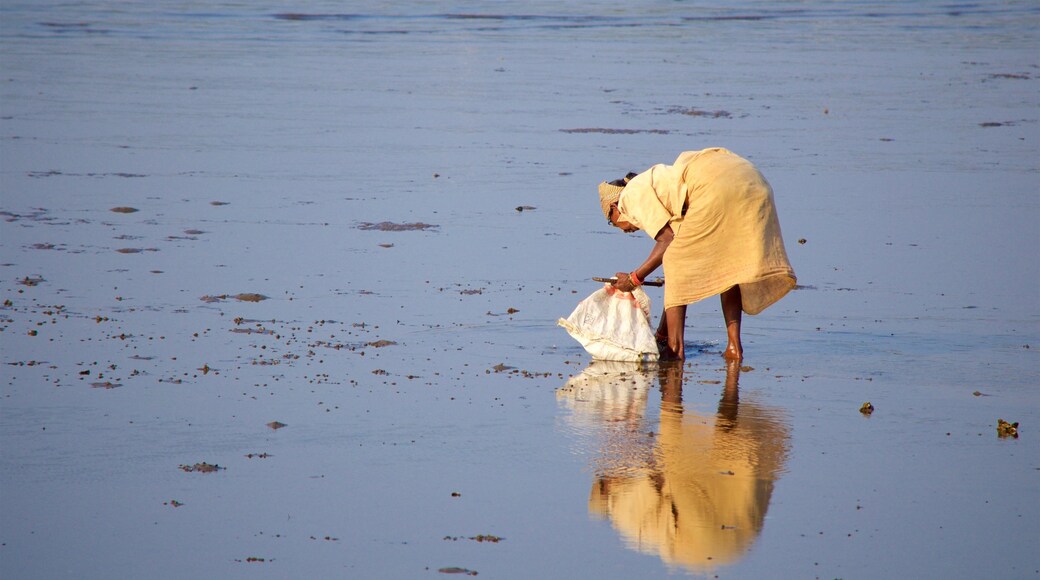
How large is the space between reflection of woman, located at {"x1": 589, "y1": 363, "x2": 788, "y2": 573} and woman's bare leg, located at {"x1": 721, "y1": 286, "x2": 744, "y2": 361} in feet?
3.23

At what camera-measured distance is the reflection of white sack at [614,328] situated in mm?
8594

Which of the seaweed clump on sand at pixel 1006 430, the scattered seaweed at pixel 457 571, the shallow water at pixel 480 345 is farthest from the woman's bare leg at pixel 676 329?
the scattered seaweed at pixel 457 571

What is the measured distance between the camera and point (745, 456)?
21.8ft

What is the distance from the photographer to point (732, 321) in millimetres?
8617

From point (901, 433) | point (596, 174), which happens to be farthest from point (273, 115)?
point (901, 433)

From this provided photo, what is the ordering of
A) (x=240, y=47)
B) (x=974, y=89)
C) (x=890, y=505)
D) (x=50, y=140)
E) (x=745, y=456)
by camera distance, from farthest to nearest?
(x=240, y=47) → (x=974, y=89) → (x=50, y=140) → (x=745, y=456) → (x=890, y=505)

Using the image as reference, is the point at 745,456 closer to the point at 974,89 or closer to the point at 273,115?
the point at 273,115

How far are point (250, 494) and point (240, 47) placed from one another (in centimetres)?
2151

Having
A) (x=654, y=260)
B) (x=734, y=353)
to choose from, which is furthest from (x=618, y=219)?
(x=734, y=353)

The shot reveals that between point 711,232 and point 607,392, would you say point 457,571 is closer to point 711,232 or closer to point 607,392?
point 607,392

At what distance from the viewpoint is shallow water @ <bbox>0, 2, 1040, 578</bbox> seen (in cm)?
568

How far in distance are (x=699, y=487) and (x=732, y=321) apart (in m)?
2.58

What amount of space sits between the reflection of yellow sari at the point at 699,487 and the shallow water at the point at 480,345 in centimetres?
2

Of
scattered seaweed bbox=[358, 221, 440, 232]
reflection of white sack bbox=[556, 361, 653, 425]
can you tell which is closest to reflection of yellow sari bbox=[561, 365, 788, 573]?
reflection of white sack bbox=[556, 361, 653, 425]
